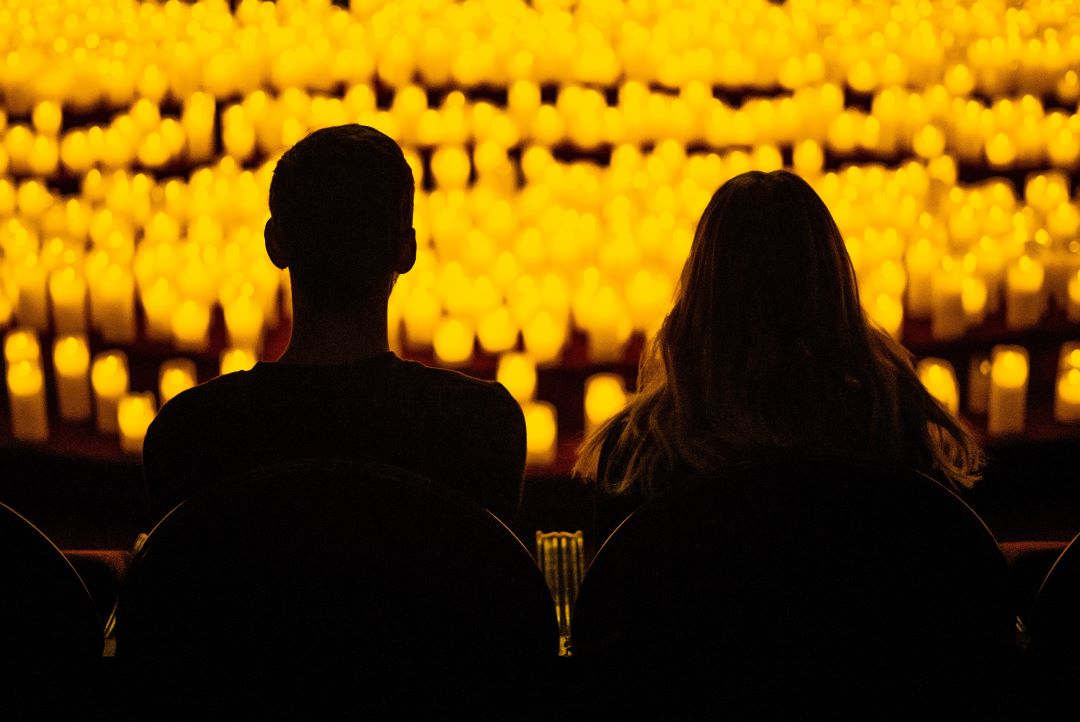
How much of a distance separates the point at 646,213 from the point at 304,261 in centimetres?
146

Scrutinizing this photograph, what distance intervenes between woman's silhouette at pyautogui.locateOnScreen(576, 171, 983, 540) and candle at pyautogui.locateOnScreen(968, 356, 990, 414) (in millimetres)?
696

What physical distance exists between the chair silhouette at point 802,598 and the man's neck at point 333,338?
1.48ft

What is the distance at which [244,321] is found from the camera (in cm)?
242

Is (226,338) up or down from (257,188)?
down

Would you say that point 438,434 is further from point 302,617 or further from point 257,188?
point 257,188

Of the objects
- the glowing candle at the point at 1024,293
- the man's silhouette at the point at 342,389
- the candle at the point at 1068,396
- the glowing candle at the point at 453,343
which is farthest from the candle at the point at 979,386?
the man's silhouette at the point at 342,389

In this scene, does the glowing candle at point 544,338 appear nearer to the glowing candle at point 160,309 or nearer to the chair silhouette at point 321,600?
the glowing candle at point 160,309

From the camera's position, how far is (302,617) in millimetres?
1052

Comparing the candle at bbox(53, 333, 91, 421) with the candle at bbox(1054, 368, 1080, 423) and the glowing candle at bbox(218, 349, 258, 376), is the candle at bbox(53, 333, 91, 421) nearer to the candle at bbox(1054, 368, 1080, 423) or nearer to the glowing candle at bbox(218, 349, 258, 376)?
the glowing candle at bbox(218, 349, 258, 376)

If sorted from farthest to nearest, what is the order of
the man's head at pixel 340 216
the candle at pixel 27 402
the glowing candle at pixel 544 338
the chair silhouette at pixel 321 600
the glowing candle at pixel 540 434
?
the glowing candle at pixel 544 338 → the candle at pixel 27 402 → the glowing candle at pixel 540 434 → the man's head at pixel 340 216 → the chair silhouette at pixel 321 600

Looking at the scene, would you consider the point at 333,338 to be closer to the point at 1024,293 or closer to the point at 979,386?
the point at 979,386

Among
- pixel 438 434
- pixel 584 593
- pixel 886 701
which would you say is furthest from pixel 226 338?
pixel 886 701

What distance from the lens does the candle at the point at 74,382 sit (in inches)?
89.8

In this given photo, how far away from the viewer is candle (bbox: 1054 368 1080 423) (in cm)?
222
